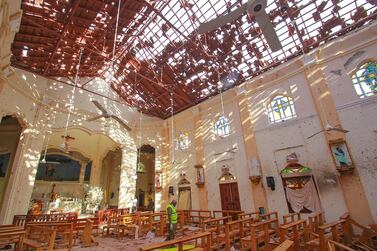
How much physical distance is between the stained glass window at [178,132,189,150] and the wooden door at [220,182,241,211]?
14.5ft

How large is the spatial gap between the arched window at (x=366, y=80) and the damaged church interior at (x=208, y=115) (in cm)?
5

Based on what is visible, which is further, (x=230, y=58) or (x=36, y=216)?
(x=230, y=58)

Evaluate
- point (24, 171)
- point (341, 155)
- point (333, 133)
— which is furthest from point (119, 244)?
point (333, 133)

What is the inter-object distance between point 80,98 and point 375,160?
1633 cm

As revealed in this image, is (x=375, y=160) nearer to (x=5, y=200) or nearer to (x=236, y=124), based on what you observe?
(x=236, y=124)

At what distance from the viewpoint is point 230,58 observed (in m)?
12.0

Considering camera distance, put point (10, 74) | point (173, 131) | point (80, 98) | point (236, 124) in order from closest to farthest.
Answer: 1. point (10, 74)
2. point (236, 124)
3. point (80, 98)
4. point (173, 131)

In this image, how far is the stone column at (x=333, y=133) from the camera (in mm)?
8203

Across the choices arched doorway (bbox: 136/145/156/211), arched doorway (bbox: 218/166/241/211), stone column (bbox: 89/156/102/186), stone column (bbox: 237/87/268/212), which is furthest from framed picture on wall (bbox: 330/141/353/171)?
stone column (bbox: 89/156/102/186)

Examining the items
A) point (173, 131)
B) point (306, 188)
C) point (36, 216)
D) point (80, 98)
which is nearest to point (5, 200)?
point (36, 216)

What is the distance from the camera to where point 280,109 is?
11.7 meters

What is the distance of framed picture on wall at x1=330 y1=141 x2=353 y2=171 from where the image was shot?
8594mm

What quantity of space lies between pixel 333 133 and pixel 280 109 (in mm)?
2979

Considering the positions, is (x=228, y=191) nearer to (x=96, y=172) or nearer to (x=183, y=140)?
(x=183, y=140)
